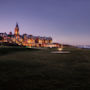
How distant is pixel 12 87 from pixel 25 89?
819mm

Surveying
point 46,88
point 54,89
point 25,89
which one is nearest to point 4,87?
point 25,89

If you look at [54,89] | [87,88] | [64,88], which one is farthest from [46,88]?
[87,88]

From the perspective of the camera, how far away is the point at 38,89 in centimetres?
582

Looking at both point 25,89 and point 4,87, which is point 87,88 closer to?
point 25,89

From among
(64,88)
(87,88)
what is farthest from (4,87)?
(87,88)


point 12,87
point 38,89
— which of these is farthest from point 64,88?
point 12,87

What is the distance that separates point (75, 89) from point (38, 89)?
6.56ft

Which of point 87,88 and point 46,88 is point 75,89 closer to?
point 87,88

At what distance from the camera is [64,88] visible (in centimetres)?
601

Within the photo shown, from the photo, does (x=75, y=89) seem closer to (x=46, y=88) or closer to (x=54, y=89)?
(x=54, y=89)

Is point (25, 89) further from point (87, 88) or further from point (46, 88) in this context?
point (87, 88)

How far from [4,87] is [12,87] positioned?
0.45m

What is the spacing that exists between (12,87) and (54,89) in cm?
233

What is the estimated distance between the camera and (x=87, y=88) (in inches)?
238
